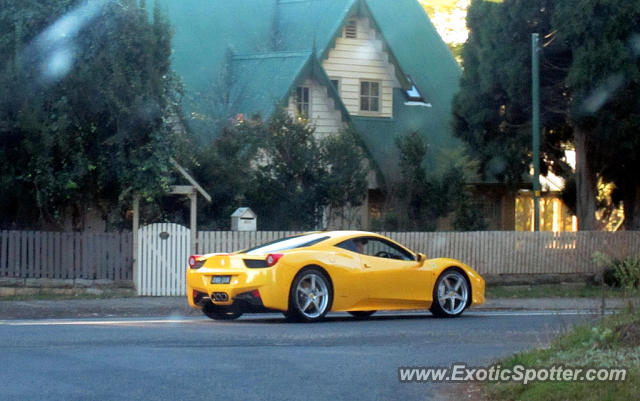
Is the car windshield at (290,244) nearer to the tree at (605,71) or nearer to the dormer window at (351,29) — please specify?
the tree at (605,71)

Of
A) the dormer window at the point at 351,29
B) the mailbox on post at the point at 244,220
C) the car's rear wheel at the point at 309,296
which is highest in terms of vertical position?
the dormer window at the point at 351,29

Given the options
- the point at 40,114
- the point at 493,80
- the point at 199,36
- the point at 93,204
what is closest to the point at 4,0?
the point at 40,114

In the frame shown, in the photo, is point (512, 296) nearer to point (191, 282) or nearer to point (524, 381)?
point (191, 282)

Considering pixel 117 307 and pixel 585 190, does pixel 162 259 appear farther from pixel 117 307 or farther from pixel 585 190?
pixel 585 190

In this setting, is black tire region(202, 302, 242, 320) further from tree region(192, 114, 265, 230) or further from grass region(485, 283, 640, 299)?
grass region(485, 283, 640, 299)

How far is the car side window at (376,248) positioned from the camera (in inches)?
602

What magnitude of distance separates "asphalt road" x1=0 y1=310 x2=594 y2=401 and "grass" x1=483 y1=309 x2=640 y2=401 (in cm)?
69

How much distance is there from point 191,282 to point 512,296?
9950 millimetres

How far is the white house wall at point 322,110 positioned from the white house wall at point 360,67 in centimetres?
172

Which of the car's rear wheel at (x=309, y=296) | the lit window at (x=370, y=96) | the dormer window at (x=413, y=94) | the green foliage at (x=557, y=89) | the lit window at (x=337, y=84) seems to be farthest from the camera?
the dormer window at (x=413, y=94)

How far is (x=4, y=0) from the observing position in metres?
20.1

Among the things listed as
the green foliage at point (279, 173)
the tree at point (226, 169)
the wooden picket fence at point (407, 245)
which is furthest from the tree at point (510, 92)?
the tree at point (226, 169)

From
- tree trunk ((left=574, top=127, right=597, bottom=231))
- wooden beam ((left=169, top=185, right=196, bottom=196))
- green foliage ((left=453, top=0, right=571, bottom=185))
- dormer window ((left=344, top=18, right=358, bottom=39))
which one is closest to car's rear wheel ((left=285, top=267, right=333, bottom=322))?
wooden beam ((left=169, top=185, right=196, bottom=196))

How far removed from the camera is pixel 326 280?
1462cm
